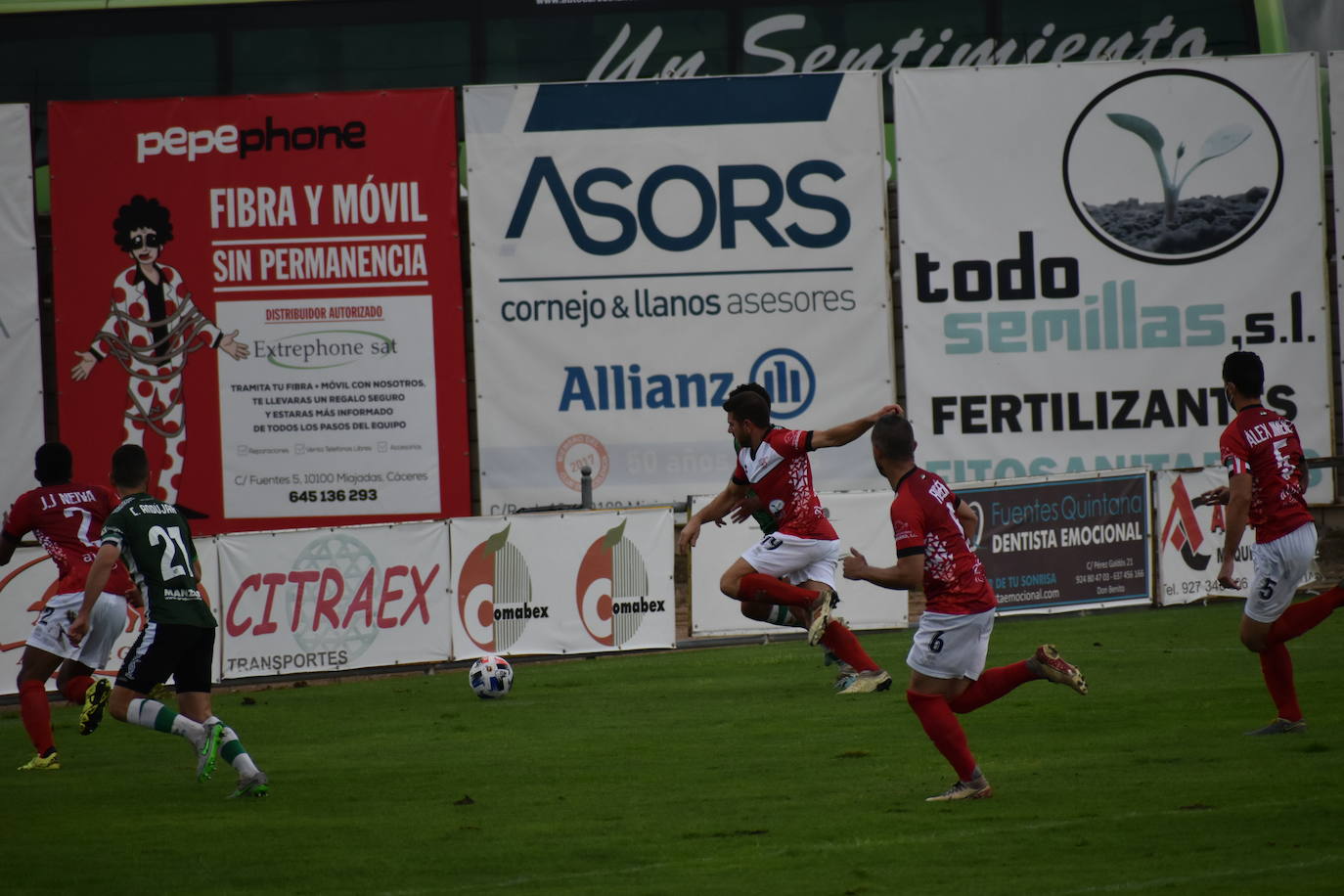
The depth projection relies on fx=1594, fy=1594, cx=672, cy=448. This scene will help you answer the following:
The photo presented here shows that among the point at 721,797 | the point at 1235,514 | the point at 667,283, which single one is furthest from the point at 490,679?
the point at 667,283

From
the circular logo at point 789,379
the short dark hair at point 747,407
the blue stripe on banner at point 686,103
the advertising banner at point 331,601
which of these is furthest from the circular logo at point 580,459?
the short dark hair at point 747,407

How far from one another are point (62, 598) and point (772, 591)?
5308 mm

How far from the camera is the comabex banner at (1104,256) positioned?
22266 millimetres

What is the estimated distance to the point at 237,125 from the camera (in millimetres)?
22516

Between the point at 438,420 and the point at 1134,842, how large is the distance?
16366 mm

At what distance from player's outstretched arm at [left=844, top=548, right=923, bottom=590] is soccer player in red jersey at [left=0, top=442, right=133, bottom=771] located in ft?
21.0

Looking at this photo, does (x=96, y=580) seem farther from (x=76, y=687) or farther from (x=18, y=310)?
(x=18, y=310)

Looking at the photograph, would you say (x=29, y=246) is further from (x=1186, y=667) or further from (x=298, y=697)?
(x=1186, y=667)

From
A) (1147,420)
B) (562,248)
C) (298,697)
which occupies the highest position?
(562,248)

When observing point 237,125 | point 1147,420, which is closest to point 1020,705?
point 1147,420

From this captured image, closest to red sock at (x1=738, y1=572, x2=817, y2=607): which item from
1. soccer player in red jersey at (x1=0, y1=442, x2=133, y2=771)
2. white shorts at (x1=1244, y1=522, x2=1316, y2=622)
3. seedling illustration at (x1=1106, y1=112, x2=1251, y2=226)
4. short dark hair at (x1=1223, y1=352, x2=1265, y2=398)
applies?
white shorts at (x1=1244, y1=522, x2=1316, y2=622)

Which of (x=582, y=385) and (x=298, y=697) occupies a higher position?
(x=582, y=385)

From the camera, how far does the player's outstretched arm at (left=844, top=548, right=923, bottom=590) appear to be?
735cm

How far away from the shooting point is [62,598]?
11.6 meters
